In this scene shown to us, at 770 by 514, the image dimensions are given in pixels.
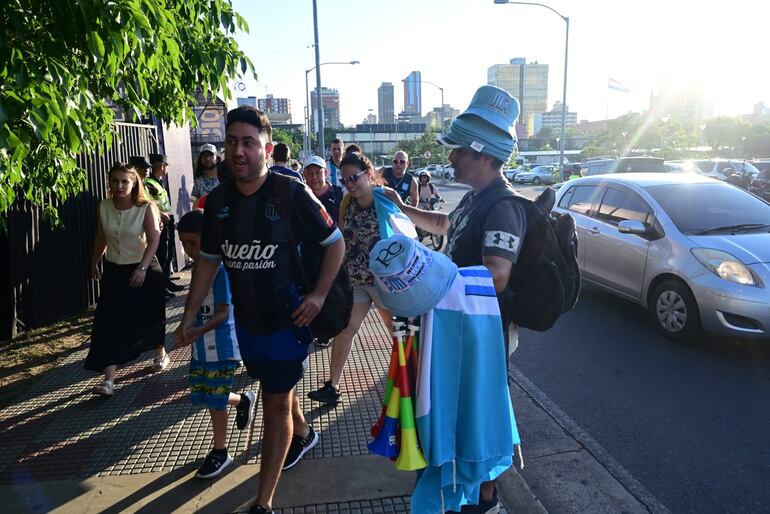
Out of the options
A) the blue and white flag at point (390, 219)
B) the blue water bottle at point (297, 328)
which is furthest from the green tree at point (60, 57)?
the blue and white flag at point (390, 219)

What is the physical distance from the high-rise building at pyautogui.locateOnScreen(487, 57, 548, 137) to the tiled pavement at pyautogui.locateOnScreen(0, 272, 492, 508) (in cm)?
12112

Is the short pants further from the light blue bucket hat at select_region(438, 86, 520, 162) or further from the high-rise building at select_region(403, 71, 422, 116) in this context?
the high-rise building at select_region(403, 71, 422, 116)

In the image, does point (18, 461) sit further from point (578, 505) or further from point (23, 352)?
point (578, 505)

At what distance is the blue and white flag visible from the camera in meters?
2.94

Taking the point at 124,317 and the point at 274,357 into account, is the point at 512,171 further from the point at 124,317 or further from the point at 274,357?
the point at 274,357

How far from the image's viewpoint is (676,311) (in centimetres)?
582

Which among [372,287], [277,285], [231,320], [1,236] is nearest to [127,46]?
[277,285]

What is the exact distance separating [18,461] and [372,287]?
254 cm

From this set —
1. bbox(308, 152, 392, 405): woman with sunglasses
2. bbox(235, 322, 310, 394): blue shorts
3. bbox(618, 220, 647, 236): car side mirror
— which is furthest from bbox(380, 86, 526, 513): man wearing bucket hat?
bbox(618, 220, 647, 236): car side mirror

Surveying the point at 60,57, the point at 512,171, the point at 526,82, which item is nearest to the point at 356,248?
the point at 60,57

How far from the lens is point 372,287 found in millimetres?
4484

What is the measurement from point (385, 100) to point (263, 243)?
189 metres

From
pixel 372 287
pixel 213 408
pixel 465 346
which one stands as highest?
pixel 465 346

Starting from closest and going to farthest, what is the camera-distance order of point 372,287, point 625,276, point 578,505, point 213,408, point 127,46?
point 127,46 < point 578,505 < point 213,408 < point 372,287 < point 625,276
